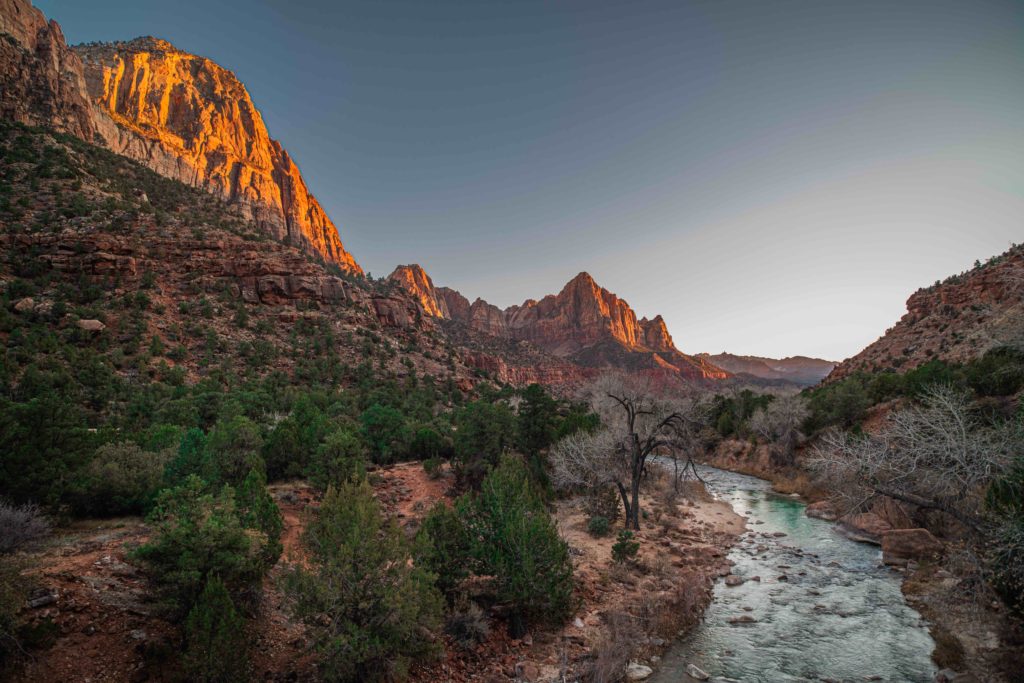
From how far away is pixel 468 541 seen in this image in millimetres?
10039

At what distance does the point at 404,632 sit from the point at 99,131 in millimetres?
83011

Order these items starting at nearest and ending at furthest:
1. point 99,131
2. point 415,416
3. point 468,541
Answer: point 468,541, point 415,416, point 99,131

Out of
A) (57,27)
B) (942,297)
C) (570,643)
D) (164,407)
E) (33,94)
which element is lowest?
(570,643)

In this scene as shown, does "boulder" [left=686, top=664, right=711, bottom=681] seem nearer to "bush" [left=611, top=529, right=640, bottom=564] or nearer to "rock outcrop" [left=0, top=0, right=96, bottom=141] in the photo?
"bush" [left=611, top=529, right=640, bottom=564]

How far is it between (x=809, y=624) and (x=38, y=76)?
77.5 m

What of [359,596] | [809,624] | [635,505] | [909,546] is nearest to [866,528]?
[909,546]

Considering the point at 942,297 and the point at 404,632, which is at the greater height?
the point at 942,297

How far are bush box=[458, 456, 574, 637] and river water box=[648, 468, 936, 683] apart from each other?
2674 millimetres

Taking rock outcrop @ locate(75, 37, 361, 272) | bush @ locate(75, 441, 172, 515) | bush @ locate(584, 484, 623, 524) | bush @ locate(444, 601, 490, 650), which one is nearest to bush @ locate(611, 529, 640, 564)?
bush @ locate(584, 484, 623, 524)

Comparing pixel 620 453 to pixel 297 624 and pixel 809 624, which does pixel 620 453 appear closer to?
pixel 809 624

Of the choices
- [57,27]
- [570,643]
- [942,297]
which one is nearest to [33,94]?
[57,27]

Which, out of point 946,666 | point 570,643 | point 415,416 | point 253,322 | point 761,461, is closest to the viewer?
point 946,666

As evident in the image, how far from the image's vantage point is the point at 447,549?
969 centimetres

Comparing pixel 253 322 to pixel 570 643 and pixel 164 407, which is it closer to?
pixel 164 407
